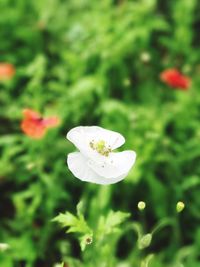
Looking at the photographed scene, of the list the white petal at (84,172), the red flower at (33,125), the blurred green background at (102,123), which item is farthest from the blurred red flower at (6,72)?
the white petal at (84,172)

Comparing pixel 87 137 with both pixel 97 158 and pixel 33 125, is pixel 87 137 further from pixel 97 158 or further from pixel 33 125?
A: pixel 33 125

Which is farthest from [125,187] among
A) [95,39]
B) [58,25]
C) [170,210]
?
[58,25]

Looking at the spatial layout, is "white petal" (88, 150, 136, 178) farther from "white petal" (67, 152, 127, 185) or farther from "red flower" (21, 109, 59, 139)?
"red flower" (21, 109, 59, 139)

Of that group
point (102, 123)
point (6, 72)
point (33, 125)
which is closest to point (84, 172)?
point (33, 125)

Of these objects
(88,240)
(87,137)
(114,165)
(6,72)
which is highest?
(6,72)

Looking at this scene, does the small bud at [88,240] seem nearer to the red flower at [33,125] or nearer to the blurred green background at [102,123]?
the blurred green background at [102,123]

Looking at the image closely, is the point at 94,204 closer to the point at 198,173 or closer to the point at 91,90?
the point at 198,173

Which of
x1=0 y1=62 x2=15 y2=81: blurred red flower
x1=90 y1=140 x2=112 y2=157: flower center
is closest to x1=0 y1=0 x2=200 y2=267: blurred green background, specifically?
x1=0 y1=62 x2=15 y2=81: blurred red flower
